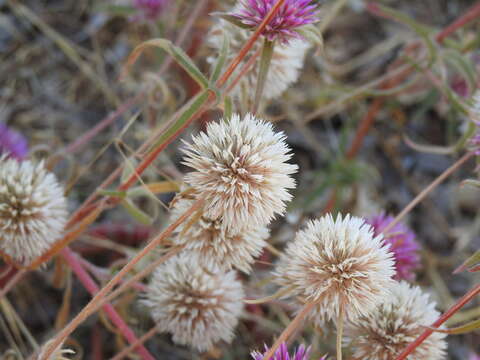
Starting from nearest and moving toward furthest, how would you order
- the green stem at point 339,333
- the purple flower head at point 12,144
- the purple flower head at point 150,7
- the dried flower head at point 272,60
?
the green stem at point 339,333
the dried flower head at point 272,60
the purple flower head at point 12,144
the purple flower head at point 150,7

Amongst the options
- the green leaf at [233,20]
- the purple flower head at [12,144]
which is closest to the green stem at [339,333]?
the green leaf at [233,20]

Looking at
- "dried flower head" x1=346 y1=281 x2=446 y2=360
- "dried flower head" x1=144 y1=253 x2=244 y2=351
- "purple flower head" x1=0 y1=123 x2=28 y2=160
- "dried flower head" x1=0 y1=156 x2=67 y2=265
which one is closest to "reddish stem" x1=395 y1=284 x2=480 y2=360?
"dried flower head" x1=346 y1=281 x2=446 y2=360

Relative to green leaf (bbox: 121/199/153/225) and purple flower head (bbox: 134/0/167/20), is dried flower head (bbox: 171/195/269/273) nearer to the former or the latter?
green leaf (bbox: 121/199/153/225)

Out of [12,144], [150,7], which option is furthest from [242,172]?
[150,7]

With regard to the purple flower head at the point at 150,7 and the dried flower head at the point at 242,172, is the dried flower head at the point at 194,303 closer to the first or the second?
the dried flower head at the point at 242,172

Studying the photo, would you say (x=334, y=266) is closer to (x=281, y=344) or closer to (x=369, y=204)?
(x=281, y=344)

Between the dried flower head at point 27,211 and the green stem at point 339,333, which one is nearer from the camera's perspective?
the green stem at point 339,333

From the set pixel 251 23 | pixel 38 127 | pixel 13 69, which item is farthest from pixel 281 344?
pixel 13 69
